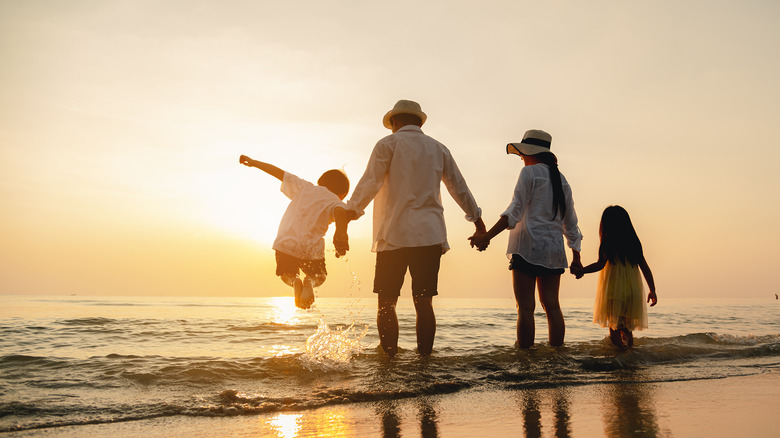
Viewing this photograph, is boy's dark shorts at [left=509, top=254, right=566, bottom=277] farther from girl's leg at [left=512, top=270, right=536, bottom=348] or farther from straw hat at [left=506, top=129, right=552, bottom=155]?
straw hat at [left=506, top=129, right=552, bottom=155]

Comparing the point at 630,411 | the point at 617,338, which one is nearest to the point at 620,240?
the point at 617,338

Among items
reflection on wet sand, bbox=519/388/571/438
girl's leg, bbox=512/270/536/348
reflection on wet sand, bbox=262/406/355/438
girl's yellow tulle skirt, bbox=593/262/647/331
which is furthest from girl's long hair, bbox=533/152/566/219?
reflection on wet sand, bbox=262/406/355/438

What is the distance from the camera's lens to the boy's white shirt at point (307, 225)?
5922 millimetres

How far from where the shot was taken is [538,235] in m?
5.82

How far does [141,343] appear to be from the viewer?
25.0ft

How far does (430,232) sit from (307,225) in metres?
1.46

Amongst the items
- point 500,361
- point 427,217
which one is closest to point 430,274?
point 427,217

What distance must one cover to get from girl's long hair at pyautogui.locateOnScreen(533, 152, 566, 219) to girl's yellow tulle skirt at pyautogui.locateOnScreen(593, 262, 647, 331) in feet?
3.50

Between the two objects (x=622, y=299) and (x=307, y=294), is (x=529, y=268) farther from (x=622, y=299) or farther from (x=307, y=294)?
(x=307, y=294)

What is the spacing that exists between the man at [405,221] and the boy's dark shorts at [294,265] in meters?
1.02

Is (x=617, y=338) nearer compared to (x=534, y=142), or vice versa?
(x=534, y=142)

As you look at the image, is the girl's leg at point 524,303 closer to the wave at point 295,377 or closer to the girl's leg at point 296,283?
the wave at point 295,377

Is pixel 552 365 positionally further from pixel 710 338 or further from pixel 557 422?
pixel 710 338

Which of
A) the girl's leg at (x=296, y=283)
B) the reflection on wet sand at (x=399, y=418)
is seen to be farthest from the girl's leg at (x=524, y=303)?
the reflection on wet sand at (x=399, y=418)
